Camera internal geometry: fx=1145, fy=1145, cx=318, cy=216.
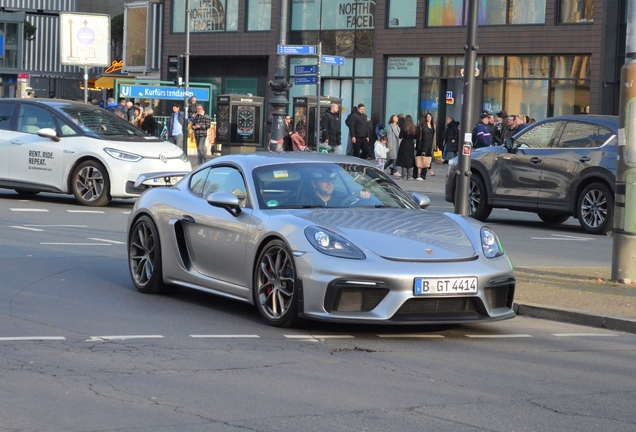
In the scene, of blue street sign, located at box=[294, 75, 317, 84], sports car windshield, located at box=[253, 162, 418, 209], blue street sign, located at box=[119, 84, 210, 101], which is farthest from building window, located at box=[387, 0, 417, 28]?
sports car windshield, located at box=[253, 162, 418, 209]

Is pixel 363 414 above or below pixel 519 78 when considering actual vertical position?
below

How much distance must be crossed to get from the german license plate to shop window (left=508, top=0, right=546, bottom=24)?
3225cm

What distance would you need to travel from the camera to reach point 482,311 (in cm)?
831

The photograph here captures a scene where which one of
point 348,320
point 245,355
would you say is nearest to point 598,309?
point 348,320

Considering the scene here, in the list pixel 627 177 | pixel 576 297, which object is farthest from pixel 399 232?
pixel 627 177

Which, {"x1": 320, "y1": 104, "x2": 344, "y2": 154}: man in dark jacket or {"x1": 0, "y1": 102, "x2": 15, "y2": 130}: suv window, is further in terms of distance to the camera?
{"x1": 320, "y1": 104, "x2": 344, "y2": 154}: man in dark jacket

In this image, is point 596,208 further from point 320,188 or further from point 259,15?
point 259,15

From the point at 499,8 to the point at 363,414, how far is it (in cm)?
3559

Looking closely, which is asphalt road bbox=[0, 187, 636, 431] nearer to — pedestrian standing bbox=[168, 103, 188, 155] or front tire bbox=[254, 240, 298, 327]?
front tire bbox=[254, 240, 298, 327]

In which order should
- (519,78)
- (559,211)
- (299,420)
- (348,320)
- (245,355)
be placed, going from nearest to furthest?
1. (299,420)
2. (245,355)
3. (348,320)
4. (559,211)
5. (519,78)

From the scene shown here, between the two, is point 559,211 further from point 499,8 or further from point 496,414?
point 499,8

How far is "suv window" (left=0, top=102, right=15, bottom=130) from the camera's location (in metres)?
19.5

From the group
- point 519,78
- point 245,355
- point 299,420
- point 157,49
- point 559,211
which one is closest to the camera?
point 299,420

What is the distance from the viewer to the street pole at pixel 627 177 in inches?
428
